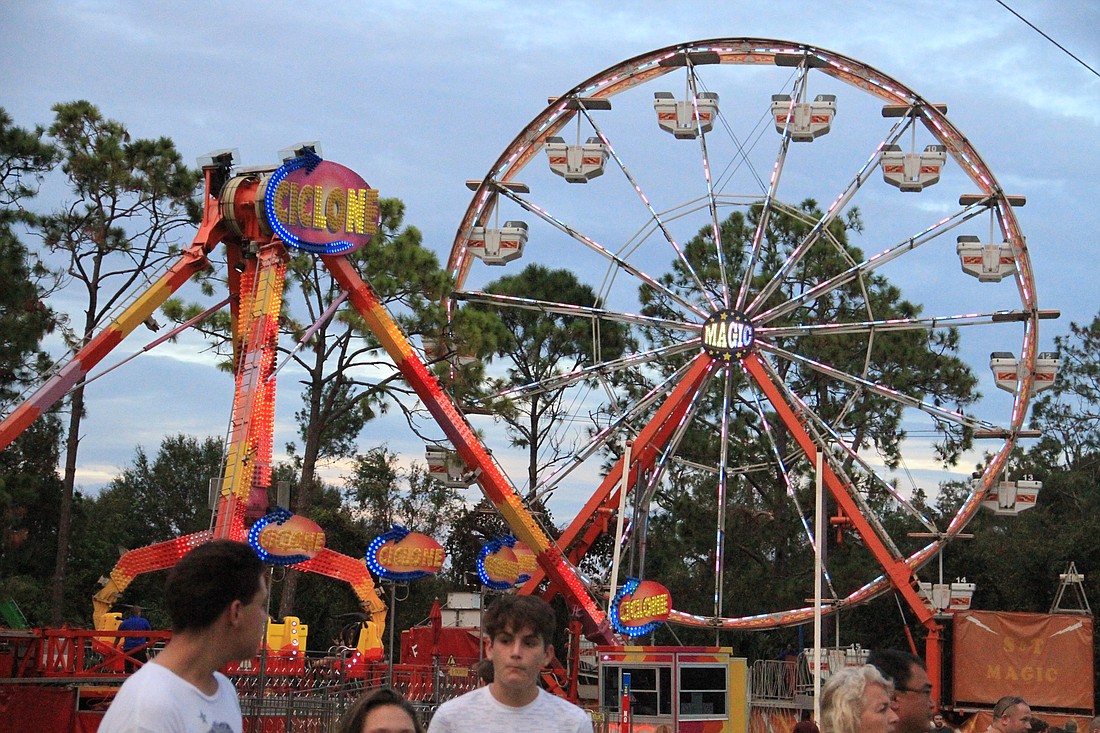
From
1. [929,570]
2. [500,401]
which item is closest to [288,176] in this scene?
[500,401]

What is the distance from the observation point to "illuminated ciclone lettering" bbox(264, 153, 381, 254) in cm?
1883

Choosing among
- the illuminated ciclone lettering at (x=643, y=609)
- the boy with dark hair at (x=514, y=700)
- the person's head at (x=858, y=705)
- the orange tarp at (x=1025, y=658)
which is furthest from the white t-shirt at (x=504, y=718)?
the orange tarp at (x=1025, y=658)

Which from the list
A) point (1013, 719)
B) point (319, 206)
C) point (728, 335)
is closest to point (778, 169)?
point (728, 335)

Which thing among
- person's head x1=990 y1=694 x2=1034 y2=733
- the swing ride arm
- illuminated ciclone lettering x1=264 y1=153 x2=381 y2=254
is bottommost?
person's head x1=990 y1=694 x2=1034 y2=733

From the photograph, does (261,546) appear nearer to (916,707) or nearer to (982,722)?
(916,707)

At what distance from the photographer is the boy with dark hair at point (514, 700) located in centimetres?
493

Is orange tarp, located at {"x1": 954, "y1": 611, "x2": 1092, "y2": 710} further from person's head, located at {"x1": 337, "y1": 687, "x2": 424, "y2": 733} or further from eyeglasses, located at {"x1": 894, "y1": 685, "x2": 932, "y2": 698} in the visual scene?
person's head, located at {"x1": 337, "y1": 687, "x2": 424, "y2": 733}

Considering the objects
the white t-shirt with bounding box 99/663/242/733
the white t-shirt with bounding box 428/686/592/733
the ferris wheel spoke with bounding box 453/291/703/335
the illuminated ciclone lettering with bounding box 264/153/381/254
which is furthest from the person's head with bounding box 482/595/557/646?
the ferris wheel spoke with bounding box 453/291/703/335

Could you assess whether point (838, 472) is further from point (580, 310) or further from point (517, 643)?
point (517, 643)

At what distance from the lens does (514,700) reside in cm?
499

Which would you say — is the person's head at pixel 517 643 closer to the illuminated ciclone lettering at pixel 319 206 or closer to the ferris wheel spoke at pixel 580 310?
the illuminated ciclone lettering at pixel 319 206

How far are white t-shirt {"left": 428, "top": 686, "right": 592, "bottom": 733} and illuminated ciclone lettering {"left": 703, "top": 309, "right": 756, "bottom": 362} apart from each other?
2237 cm

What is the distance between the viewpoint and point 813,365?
27.6m

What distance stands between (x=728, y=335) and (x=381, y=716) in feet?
77.6
